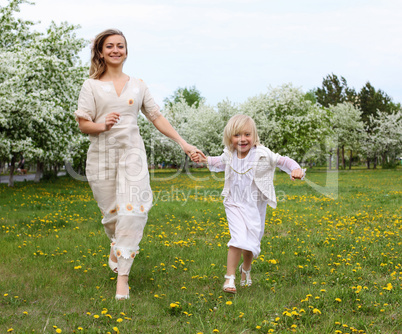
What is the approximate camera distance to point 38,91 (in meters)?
19.2

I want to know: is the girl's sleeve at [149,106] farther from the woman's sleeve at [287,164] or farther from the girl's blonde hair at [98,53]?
the woman's sleeve at [287,164]

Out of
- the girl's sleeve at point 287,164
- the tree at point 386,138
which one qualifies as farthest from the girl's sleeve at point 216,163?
the tree at point 386,138

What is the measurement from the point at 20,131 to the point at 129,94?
15990 millimetres

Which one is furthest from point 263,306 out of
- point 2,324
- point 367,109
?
point 367,109

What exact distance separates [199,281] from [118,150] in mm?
1861

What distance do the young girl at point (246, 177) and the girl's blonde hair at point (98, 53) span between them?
1.40 metres

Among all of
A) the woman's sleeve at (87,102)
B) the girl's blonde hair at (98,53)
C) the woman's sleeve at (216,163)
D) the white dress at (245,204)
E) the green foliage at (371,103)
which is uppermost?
the green foliage at (371,103)

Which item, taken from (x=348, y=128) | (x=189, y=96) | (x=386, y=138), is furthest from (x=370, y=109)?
(x=189, y=96)

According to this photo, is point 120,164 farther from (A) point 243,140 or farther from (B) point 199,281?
(B) point 199,281

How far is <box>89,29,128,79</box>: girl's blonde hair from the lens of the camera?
4754mm

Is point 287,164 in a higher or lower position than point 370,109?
lower

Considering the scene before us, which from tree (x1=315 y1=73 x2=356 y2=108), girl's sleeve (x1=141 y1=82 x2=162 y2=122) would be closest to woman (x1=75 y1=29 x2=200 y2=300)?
girl's sleeve (x1=141 y1=82 x2=162 y2=122)

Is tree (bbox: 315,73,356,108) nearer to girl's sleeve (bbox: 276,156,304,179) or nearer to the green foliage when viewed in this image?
the green foliage

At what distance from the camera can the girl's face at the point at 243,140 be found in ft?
16.2
